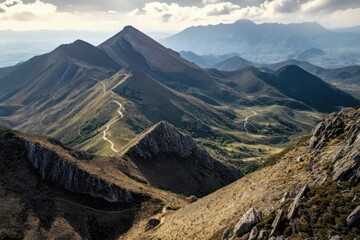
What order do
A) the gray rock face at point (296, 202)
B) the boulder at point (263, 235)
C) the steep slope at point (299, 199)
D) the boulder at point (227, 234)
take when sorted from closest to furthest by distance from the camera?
the steep slope at point (299, 199) → the boulder at point (263, 235) → the gray rock face at point (296, 202) → the boulder at point (227, 234)

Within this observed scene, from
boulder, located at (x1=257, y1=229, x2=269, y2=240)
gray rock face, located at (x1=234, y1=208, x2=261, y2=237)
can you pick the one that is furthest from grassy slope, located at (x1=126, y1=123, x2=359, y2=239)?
boulder, located at (x1=257, y1=229, x2=269, y2=240)

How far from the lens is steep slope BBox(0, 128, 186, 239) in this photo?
8812 centimetres

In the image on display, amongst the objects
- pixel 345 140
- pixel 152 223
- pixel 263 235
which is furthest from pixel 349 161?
pixel 152 223

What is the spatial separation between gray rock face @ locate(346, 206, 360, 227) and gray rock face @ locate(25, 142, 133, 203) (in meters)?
72.7

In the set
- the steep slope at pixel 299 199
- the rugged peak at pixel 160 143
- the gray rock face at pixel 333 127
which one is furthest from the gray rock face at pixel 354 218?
the rugged peak at pixel 160 143

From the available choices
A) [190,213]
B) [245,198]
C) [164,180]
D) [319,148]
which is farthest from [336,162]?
[164,180]

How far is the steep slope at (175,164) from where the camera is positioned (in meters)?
148

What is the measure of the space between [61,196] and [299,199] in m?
75.4

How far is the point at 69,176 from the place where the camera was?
107312mm

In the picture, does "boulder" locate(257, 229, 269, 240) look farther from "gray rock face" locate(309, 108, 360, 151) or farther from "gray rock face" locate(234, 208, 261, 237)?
"gray rock face" locate(309, 108, 360, 151)

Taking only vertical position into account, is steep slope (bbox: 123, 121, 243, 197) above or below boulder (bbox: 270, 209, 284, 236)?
below

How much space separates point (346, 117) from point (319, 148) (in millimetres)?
9289

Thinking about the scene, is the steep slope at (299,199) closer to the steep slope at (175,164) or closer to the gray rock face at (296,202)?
the gray rock face at (296,202)

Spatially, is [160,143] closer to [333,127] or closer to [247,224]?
[333,127]
